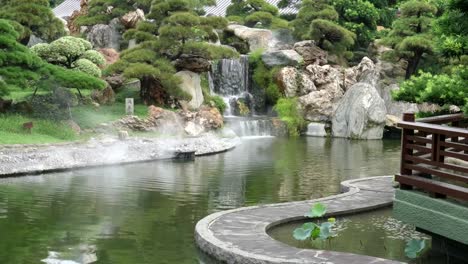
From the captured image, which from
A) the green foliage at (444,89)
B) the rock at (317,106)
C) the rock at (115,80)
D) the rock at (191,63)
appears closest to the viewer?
the green foliage at (444,89)

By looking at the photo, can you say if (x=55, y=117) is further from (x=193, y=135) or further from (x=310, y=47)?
(x=310, y=47)

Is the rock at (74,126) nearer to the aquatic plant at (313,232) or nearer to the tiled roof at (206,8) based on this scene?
the aquatic plant at (313,232)

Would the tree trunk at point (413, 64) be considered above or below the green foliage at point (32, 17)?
below

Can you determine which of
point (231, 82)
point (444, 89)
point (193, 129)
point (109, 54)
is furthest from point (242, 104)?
point (444, 89)

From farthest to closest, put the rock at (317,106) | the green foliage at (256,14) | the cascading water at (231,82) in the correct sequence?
the green foliage at (256,14) < the cascading water at (231,82) < the rock at (317,106)

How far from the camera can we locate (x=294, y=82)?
3612cm

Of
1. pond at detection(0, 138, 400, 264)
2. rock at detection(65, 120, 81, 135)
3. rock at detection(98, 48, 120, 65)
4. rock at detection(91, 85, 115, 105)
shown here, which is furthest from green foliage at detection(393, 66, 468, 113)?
rock at detection(98, 48, 120, 65)

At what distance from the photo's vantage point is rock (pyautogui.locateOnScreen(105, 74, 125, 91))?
30.2 meters

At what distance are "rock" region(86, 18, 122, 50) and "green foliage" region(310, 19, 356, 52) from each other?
11.1 m

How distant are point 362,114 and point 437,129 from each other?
23588 millimetres

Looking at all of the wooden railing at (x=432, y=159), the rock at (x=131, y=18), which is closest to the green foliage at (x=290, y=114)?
the rock at (x=131, y=18)

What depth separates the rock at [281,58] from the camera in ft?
120

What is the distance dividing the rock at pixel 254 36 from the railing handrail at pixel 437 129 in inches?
1141

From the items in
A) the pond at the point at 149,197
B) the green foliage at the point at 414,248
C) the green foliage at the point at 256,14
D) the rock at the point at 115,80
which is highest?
the green foliage at the point at 256,14
